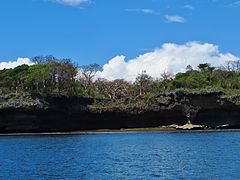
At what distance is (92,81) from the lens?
15088 cm

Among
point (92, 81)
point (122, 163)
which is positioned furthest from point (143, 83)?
point (122, 163)

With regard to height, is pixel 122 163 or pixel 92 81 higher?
pixel 92 81

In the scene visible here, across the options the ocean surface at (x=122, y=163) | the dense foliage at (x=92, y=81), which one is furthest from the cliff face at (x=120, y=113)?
the ocean surface at (x=122, y=163)

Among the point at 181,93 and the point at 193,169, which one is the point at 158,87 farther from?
the point at 193,169

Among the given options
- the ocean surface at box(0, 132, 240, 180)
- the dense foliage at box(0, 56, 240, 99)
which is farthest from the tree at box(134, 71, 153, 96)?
the ocean surface at box(0, 132, 240, 180)

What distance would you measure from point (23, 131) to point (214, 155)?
74498 mm

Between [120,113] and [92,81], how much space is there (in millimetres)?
31754

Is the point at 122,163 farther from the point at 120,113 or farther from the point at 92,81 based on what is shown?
the point at 92,81

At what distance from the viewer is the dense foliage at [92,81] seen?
122 meters

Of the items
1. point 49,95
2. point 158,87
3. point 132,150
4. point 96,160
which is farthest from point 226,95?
point 96,160

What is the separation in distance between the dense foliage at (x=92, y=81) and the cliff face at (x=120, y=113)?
4.27 metres

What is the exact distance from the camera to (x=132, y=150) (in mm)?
58750

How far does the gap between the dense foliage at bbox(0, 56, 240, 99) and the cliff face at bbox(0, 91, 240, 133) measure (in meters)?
4.27

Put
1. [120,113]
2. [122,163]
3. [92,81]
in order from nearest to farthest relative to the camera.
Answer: [122,163]
[120,113]
[92,81]
